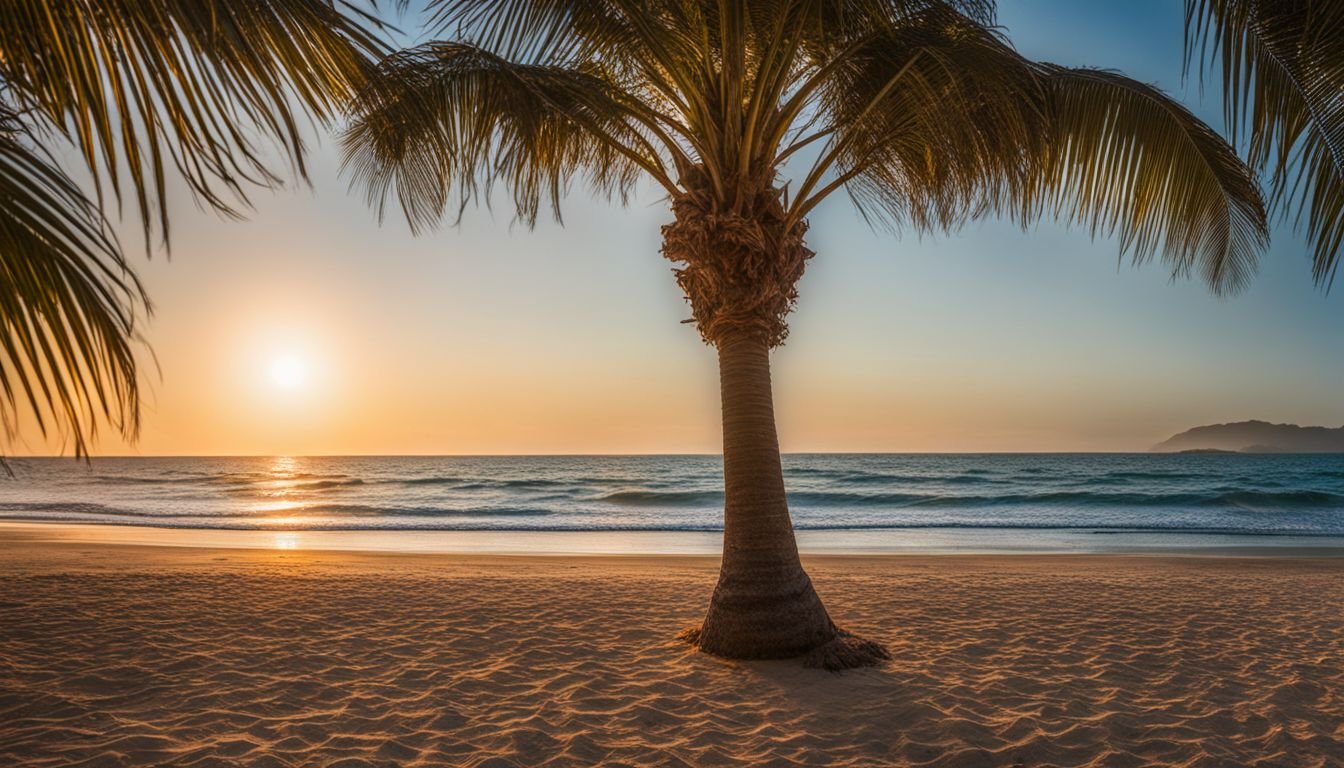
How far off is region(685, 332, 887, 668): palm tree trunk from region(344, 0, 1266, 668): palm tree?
15 mm

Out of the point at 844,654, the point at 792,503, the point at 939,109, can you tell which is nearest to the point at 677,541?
the point at 844,654

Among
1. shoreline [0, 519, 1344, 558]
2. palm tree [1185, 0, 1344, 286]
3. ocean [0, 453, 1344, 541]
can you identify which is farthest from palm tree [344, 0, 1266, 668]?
ocean [0, 453, 1344, 541]

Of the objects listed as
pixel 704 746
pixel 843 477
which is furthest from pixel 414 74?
pixel 843 477

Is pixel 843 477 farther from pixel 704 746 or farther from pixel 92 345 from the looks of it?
pixel 92 345

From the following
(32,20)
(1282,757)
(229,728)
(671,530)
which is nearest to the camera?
(32,20)

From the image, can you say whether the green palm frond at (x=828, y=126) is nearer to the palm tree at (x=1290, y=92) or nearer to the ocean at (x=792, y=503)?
the palm tree at (x=1290, y=92)

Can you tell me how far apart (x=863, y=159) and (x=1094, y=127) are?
64.2 inches

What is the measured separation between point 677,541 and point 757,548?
42.6 ft

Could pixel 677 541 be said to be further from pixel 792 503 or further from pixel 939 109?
pixel 939 109

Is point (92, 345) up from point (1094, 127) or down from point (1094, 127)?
down

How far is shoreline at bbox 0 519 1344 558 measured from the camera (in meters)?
15.8

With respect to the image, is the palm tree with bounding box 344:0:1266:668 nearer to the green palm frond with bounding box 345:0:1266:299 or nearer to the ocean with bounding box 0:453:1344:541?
the green palm frond with bounding box 345:0:1266:299

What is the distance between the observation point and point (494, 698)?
5.38 m

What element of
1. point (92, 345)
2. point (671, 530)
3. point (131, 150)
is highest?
point (131, 150)
